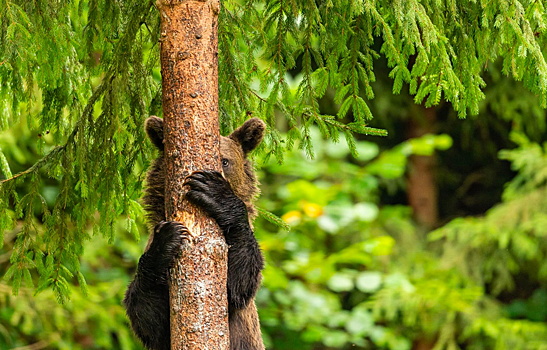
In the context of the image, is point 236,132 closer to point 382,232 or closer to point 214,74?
point 214,74

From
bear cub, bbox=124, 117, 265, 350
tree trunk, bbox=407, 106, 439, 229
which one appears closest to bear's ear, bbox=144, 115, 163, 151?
bear cub, bbox=124, 117, 265, 350

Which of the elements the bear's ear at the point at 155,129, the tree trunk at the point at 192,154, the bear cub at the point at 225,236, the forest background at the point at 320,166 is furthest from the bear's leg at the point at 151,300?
the bear's ear at the point at 155,129

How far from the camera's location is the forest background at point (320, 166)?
10.7 ft

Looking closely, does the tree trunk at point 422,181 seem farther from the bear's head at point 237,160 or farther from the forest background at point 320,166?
the bear's head at point 237,160

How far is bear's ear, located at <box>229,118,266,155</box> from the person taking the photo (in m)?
3.62

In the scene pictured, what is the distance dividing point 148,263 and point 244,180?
33.6 inches

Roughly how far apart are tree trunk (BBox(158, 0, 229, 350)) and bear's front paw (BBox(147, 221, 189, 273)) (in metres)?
0.03

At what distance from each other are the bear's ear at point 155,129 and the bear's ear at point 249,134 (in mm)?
443

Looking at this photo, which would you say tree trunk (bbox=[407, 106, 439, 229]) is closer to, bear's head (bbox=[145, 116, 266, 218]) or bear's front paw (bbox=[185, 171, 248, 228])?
bear's head (bbox=[145, 116, 266, 218])

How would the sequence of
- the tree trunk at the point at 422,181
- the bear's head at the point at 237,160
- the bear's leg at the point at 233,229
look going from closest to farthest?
the bear's leg at the point at 233,229 < the bear's head at the point at 237,160 < the tree trunk at the point at 422,181

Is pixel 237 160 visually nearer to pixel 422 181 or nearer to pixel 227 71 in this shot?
pixel 227 71

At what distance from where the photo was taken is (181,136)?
282cm

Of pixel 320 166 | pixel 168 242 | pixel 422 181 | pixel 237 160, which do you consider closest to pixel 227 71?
pixel 237 160

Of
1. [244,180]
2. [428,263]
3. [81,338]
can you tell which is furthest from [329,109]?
[244,180]
